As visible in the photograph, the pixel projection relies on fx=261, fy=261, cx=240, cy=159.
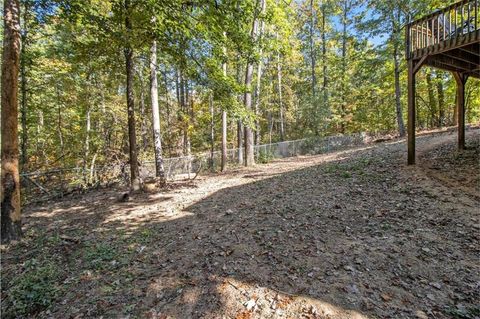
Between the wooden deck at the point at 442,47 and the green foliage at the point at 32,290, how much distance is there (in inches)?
311

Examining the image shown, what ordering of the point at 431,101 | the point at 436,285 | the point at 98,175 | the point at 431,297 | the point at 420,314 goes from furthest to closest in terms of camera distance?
the point at 431,101
the point at 98,175
the point at 436,285
the point at 431,297
the point at 420,314

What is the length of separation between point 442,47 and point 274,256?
609 cm

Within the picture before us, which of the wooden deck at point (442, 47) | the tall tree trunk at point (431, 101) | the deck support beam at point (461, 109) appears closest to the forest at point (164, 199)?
the deck support beam at point (461, 109)

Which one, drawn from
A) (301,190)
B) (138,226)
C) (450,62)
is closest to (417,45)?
(450,62)

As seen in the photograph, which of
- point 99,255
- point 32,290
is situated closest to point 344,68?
point 99,255

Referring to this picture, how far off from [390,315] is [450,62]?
7533 mm

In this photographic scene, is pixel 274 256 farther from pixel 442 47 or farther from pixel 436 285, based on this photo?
pixel 442 47

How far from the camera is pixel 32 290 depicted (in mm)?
3381

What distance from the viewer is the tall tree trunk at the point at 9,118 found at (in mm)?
4609

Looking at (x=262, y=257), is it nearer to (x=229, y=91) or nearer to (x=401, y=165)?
(x=229, y=91)

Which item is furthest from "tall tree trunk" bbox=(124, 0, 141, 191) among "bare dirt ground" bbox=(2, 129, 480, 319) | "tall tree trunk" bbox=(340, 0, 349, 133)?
"tall tree trunk" bbox=(340, 0, 349, 133)

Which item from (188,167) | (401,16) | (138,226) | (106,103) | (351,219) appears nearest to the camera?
(351,219)

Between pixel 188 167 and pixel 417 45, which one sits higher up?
pixel 417 45

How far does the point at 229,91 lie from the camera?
22.3 feet
